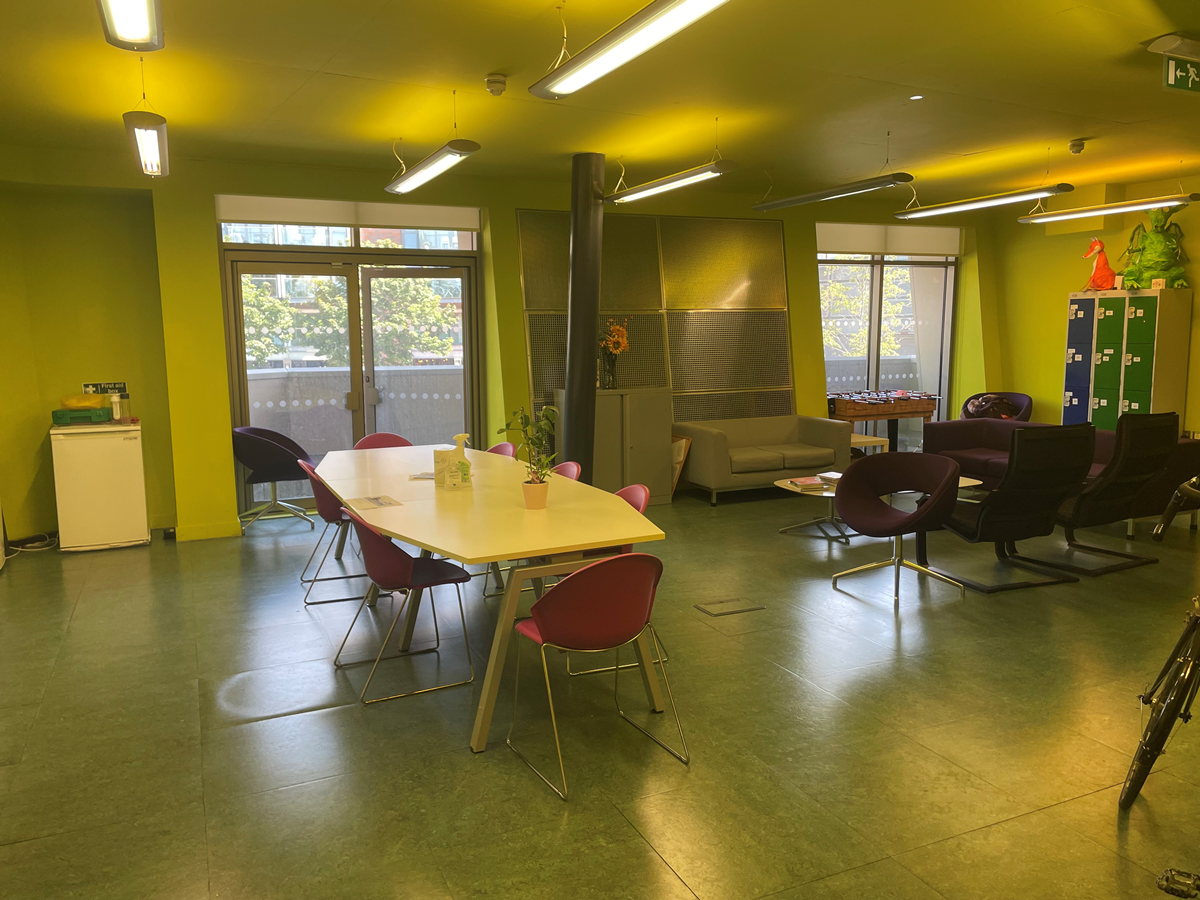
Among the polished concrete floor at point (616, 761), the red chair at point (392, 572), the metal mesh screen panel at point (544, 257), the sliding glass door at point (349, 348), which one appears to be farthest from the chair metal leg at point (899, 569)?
the sliding glass door at point (349, 348)

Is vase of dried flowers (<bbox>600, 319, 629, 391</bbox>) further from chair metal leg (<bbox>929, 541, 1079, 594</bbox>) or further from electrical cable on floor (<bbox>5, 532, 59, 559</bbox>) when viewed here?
electrical cable on floor (<bbox>5, 532, 59, 559</bbox>)

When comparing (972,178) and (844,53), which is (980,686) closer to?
(844,53)

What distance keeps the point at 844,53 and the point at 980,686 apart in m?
3.54

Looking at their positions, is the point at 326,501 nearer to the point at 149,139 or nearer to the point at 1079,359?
the point at 149,139

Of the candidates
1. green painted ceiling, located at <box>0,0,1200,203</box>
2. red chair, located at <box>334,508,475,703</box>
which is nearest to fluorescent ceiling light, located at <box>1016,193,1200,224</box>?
green painted ceiling, located at <box>0,0,1200,203</box>

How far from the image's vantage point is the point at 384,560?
4.11 m

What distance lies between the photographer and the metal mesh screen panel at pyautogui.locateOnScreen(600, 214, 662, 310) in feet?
29.9

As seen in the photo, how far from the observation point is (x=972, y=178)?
889 cm

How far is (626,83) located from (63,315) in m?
5.44

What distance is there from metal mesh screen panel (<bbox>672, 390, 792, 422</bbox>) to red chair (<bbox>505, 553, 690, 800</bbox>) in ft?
20.2

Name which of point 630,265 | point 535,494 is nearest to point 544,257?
point 630,265

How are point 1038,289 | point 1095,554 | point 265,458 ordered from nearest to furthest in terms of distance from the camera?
point 1095,554 < point 265,458 < point 1038,289

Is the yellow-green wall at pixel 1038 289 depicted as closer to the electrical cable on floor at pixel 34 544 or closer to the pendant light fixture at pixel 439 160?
the pendant light fixture at pixel 439 160

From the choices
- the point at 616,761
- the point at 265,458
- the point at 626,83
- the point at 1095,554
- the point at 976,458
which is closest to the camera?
the point at 616,761
